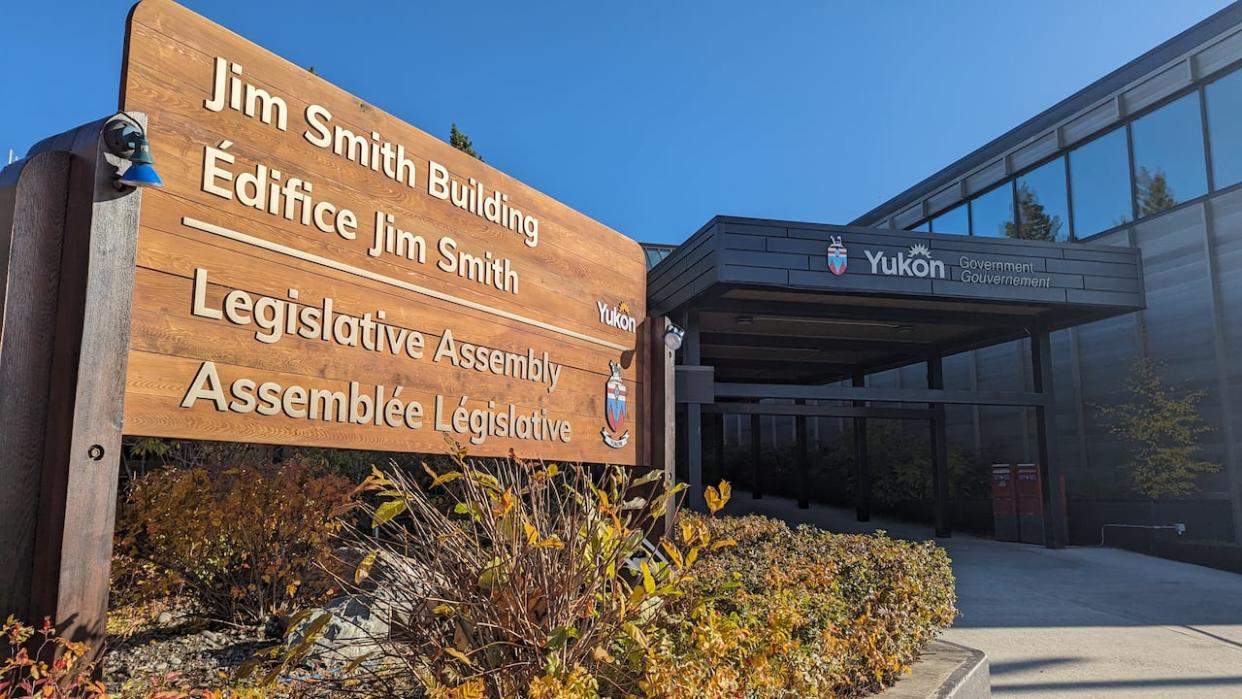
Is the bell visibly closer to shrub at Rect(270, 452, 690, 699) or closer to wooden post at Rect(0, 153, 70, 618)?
wooden post at Rect(0, 153, 70, 618)

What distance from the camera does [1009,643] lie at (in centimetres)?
700

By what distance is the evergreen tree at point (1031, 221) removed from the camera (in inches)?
758

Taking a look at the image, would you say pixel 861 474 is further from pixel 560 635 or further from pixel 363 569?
pixel 363 569

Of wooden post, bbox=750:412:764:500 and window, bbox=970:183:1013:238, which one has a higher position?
window, bbox=970:183:1013:238

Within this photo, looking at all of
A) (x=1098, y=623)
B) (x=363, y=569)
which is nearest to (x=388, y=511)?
(x=363, y=569)

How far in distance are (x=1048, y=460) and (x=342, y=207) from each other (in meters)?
15.2

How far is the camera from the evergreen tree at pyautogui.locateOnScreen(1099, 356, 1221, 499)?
579 inches

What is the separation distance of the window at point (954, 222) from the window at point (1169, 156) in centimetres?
537

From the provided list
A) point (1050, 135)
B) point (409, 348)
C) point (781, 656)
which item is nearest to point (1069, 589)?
point (781, 656)

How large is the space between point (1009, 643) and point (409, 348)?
6293 mm

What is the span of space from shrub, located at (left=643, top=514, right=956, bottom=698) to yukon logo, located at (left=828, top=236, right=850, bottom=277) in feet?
24.7

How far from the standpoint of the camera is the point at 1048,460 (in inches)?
587

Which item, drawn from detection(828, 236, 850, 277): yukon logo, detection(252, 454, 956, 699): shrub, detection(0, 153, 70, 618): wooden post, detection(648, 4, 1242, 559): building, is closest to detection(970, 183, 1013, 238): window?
detection(648, 4, 1242, 559): building

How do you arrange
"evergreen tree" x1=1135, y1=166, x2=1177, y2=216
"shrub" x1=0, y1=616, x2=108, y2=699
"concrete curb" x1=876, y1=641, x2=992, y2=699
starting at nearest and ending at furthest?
"shrub" x1=0, y1=616, x2=108, y2=699
"concrete curb" x1=876, y1=641, x2=992, y2=699
"evergreen tree" x1=1135, y1=166, x2=1177, y2=216
